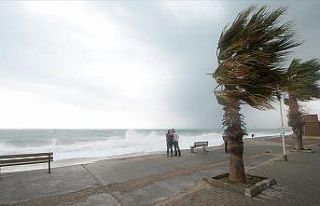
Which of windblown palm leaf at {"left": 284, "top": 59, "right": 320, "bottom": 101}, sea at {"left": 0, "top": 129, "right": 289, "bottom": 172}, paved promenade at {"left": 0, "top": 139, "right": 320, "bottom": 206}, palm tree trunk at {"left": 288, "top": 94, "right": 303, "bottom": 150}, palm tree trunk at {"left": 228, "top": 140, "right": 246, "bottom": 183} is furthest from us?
sea at {"left": 0, "top": 129, "right": 289, "bottom": 172}

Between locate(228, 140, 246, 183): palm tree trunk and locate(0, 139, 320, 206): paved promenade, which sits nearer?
locate(0, 139, 320, 206): paved promenade

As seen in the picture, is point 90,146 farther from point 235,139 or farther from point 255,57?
point 255,57


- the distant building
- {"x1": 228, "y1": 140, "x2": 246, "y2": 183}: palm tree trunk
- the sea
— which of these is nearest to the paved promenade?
{"x1": 228, "y1": 140, "x2": 246, "y2": 183}: palm tree trunk

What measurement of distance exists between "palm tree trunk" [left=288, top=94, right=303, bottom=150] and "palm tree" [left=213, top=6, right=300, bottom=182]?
35.5 ft

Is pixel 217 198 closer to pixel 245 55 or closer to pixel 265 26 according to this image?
pixel 245 55

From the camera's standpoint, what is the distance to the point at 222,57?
7.49m

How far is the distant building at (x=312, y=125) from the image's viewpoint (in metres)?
29.3

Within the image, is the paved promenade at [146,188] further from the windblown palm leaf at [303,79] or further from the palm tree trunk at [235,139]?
the windblown palm leaf at [303,79]

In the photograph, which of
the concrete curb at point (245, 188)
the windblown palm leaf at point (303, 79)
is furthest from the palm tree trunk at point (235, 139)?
the windblown palm leaf at point (303, 79)

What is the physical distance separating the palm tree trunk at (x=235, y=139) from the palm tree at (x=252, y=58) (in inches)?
6.9

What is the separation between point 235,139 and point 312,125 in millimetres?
27352

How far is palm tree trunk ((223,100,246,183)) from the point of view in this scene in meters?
7.52

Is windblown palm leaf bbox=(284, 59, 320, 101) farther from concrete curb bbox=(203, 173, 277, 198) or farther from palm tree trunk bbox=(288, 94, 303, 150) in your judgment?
concrete curb bbox=(203, 173, 277, 198)

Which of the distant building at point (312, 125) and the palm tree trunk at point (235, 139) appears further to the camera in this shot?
the distant building at point (312, 125)
